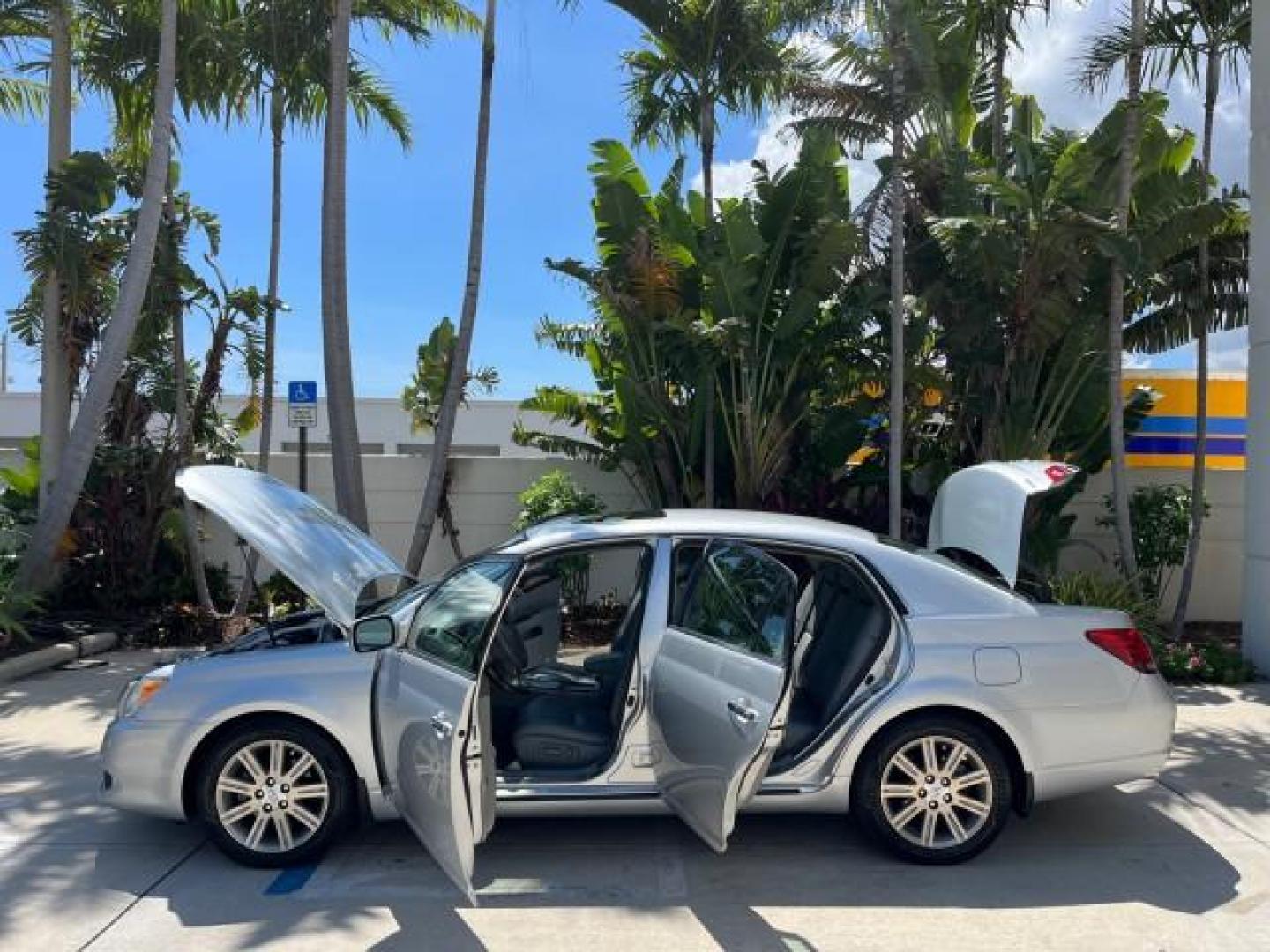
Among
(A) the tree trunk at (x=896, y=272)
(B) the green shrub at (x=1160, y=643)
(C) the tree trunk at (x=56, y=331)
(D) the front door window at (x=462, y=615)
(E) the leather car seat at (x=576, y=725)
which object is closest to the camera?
(D) the front door window at (x=462, y=615)

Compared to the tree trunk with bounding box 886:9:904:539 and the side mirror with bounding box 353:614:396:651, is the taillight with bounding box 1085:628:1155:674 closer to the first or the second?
the side mirror with bounding box 353:614:396:651

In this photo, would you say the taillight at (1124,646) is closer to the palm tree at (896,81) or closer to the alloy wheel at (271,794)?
the alloy wheel at (271,794)

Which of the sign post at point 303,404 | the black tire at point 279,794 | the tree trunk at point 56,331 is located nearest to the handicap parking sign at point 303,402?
the sign post at point 303,404

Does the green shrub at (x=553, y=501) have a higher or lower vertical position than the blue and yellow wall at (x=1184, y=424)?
lower

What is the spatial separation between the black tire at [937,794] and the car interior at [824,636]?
11.2 inches

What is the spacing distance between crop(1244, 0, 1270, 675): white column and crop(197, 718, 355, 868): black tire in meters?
8.23

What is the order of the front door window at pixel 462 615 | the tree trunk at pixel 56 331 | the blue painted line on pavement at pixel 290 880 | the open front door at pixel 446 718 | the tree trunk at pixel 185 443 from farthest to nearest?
1. the tree trunk at pixel 56 331
2. the tree trunk at pixel 185 443
3. the blue painted line on pavement at pixel 290 880
4. the front door window at pixel 462 615
5. the open front door at pixel 446 718

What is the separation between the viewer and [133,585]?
11977 millimetres

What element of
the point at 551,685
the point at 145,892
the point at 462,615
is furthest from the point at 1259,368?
the point at 145,892

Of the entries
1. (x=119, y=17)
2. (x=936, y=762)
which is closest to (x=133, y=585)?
(x=119, y=17)

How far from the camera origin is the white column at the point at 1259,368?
949cm

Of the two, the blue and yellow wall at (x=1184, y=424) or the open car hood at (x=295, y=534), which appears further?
the blue and yellow wall at (x=1184, y=424)

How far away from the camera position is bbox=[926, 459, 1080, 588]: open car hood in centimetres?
526

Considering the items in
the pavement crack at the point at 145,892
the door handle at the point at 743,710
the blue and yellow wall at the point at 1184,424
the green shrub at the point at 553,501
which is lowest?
the pavement crack at the point at 145,892
